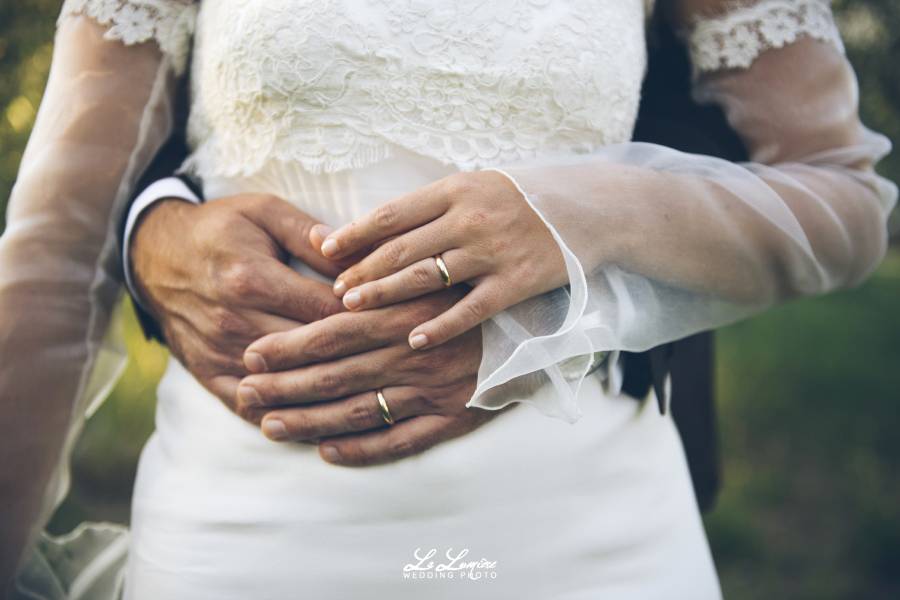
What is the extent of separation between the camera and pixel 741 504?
3.88 m

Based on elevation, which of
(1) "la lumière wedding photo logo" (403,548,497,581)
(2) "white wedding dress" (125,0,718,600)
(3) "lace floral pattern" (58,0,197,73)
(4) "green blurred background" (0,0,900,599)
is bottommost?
(4) "green blurred background" (0,0,900,599)

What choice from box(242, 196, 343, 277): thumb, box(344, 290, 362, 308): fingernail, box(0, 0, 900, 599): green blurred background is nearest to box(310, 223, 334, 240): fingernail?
box(242, 196, 343, 277): thumb

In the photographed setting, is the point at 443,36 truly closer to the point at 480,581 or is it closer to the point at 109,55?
the point at 109,55

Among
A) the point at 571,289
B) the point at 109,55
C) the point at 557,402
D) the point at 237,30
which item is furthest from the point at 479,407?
the point at 109,55


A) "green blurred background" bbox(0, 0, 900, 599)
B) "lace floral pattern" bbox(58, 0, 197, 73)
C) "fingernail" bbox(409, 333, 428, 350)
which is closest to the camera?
"fingernail" bbox(409, 333, 428, 350)

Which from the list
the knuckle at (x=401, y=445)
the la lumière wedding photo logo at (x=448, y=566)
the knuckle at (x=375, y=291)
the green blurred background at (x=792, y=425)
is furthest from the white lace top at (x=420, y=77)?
the green blurred background at (x=792, y=425)

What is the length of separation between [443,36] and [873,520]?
3377mm

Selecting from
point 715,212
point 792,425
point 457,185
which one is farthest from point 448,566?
point 792,425

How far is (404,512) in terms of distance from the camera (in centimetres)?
122

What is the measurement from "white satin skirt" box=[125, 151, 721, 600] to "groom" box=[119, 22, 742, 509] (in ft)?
0.16

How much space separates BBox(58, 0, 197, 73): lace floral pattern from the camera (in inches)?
53.4

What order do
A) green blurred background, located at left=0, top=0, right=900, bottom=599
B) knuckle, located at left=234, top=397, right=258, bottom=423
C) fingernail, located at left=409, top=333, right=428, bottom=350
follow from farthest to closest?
green blurred background, located at left=0, top=0, right=900, bottom=599 < knuckle, located at left=234, top=397, right=258, bottom=423 < fingernail, located at left=409, top=333, right=428, bottom=350

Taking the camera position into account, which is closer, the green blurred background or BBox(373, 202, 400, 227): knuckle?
BBox(373, 202, 400, 227): knuckle

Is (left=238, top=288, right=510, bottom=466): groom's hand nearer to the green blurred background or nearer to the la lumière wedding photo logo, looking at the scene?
the la lumière wedding photo logo
